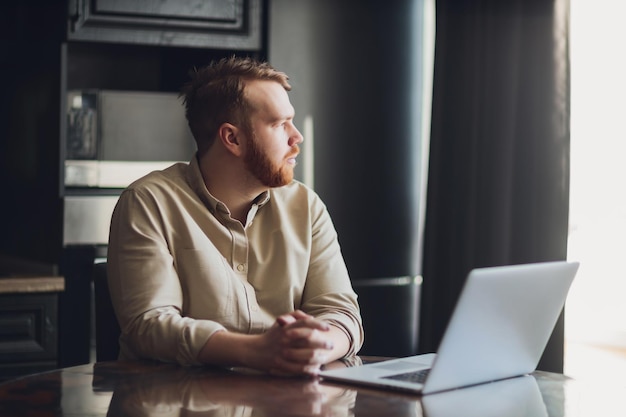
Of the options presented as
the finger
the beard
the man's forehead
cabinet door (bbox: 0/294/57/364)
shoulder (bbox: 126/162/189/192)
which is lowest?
cabinet door (bbox: 0/294/57/364)

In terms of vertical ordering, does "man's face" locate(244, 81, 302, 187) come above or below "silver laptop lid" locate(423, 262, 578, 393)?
above

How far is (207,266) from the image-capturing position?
6.25 feet

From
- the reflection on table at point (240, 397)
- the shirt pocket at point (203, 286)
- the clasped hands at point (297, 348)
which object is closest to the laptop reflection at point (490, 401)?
the reflection on table at point (240, 397)

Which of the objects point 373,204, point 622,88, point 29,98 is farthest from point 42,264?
point 622,88

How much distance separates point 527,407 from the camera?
4.57ft

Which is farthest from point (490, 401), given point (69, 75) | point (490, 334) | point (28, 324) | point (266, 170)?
point (69, 75)

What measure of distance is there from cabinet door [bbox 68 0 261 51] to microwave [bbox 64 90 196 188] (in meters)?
0.18

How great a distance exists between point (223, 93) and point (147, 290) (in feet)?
1.69

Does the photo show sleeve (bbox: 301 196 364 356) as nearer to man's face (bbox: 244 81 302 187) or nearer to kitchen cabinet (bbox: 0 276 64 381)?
man's face (bbox: 244 81 302 187)

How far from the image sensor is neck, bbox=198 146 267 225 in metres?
2.04

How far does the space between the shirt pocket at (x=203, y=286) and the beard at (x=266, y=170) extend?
20cm

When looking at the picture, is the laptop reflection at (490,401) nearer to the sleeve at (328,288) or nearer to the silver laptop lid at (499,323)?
the silver laptop lid at (499,323)

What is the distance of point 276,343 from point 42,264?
155 centimetres

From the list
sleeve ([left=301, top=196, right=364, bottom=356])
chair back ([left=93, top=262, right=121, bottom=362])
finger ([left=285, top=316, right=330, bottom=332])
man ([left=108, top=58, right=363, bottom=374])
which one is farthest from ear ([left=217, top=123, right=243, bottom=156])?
finger ([left=285, top=316, right=330, bottom=332])
